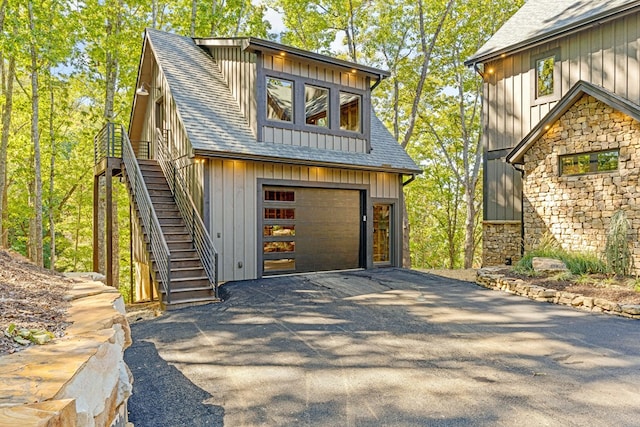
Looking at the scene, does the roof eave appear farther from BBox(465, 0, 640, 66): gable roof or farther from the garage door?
BBox(465, 0, 640, 66): gable roof

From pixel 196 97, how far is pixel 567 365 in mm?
8399

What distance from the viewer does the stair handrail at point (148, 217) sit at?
21.6 feet

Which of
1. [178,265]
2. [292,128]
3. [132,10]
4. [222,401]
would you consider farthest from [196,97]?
[132,10]

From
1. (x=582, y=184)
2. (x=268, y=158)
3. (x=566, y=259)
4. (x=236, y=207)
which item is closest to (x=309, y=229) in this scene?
(x=236, y=207)

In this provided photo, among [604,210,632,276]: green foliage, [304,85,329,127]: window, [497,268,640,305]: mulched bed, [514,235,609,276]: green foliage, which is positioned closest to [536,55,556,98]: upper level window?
[514,235,609,276]: green foliage

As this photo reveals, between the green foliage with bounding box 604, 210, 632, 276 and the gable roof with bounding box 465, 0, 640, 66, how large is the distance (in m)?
4.89

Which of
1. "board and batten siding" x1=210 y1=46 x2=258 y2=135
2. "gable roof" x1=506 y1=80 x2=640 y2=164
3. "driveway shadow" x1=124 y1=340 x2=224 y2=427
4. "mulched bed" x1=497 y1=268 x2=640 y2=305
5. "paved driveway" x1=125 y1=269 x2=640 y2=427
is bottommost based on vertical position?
"paved driveway" x1=125 y1=269 x2=640 y2=427

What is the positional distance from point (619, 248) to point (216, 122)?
8.39 metres

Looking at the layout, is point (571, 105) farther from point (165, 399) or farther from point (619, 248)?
point (165, 399)

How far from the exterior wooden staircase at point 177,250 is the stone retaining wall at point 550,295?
537 cm

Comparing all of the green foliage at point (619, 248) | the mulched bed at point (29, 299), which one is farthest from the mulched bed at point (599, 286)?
the mulched bed at point (29, 299)

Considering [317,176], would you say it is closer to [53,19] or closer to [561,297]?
[561,297]

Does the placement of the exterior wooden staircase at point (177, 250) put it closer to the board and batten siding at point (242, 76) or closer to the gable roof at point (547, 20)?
the board and batten siding at point (242, 76)

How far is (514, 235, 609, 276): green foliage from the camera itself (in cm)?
756
